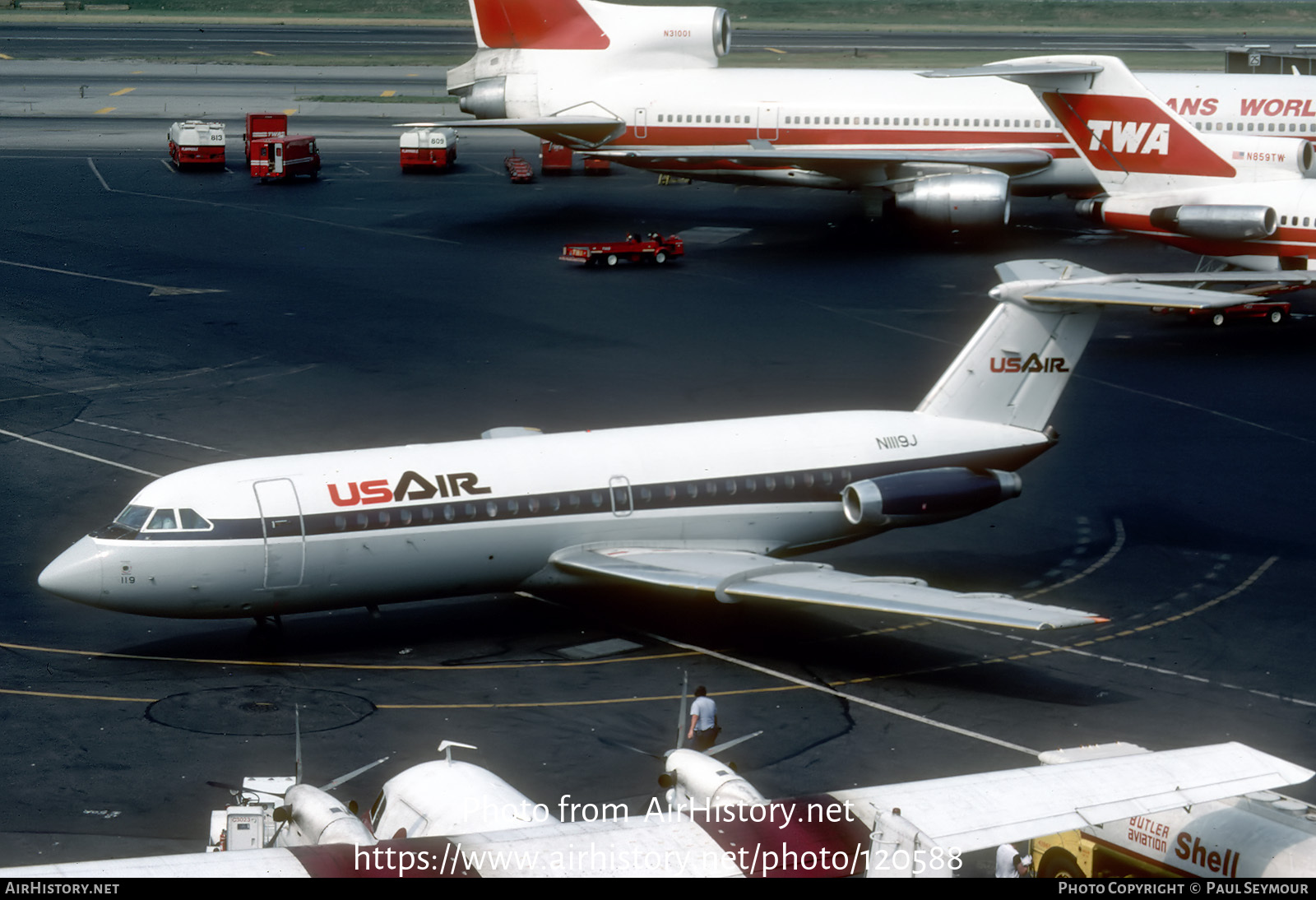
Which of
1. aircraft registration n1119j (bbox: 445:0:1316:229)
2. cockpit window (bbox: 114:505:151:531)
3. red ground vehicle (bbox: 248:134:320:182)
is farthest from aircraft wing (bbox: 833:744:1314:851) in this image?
red ground vehicle (bbox: 248:134:320:182)

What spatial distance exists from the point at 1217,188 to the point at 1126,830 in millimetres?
39266

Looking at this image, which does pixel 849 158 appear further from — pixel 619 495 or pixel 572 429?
pixel 619 495

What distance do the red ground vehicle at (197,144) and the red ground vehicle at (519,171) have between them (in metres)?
13.9

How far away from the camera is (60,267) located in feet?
202

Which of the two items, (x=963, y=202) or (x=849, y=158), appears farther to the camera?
(x=849, y=158)

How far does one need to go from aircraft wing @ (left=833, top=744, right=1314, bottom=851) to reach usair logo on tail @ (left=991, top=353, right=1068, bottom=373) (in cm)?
1692

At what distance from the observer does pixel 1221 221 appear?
53844mm

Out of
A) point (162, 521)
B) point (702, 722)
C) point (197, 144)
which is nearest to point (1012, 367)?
point (702, 722)

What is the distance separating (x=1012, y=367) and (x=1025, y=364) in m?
0.27

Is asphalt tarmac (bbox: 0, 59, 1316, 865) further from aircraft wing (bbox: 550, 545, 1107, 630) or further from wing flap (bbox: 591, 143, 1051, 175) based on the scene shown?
wing flap (bbox: 591, 143, 1051, 175)

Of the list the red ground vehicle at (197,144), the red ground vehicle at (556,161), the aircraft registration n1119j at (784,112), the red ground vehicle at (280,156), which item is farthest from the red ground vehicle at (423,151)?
the aircraft registration n1119j at (784,112)

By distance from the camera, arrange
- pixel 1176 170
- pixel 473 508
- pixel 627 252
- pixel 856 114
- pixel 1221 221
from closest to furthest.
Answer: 1. pixel 473 508
2. pixel 1221 221
3. pixel 1176 170
4. pixel 627 252
5. pixel 856 114
